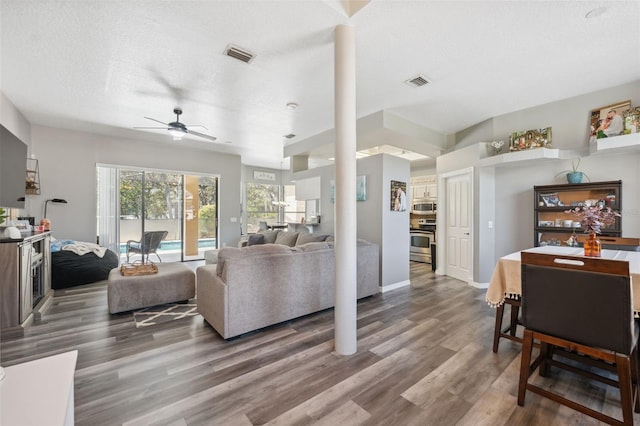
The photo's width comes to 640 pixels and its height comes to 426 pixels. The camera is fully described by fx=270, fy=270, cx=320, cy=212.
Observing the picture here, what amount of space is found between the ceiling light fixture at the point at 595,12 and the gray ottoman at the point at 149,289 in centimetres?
514

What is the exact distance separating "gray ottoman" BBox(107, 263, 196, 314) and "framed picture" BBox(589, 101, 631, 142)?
6.02 meters

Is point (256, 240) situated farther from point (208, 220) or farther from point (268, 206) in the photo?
point (268, 206)

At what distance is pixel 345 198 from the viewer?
8.14ft

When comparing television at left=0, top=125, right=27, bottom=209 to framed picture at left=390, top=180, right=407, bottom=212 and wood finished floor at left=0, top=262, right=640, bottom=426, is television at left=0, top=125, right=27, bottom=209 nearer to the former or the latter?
wood finished floor at left=0, top=262, right=640, bottom=426

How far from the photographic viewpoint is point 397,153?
6.91m

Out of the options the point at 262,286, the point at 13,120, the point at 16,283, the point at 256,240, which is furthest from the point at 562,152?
the point at 13,120

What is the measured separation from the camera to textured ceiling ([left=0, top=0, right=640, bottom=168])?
2.38 m

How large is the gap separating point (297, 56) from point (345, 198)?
70.6 inches

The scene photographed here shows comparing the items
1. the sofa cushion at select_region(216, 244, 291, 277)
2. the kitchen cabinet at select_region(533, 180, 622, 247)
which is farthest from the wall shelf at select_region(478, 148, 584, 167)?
the sofa cushion at select_region(216, 244, 291, 277)

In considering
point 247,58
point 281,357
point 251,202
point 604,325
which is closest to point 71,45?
point 247,58

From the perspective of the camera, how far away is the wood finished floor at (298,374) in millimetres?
1727

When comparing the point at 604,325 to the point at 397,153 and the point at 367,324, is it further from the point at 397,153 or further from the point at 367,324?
the point at 397,153

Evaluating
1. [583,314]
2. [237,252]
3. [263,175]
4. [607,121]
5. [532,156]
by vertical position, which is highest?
[263,175]

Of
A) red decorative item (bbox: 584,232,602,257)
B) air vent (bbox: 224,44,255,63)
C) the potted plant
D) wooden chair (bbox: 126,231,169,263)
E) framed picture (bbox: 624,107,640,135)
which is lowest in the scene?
wooden chair (bbox: 126,231,169,263)
